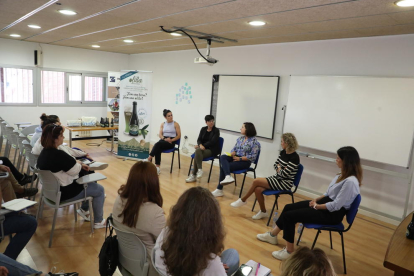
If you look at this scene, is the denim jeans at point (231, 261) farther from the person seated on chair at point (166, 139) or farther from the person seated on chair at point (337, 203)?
the person seated on chair at point (166, 139)

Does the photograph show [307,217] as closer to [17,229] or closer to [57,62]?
[17,229]

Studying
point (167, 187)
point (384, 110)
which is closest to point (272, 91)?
point (384, 110)

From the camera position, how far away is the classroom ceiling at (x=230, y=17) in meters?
2.87

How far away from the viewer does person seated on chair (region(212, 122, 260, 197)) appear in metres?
4.55

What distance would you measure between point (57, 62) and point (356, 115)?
24.7 ft

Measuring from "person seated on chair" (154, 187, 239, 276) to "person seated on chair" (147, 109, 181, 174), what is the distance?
4.21m

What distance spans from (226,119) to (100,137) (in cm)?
440

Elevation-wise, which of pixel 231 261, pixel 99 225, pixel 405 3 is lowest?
pixel 99 225

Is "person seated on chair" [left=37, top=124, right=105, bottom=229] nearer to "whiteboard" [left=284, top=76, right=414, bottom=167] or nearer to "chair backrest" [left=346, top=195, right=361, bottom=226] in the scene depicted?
"chair backrest" [left=346, top=195, right=361, bottom=226]

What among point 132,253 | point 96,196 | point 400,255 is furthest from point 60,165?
point 400,255

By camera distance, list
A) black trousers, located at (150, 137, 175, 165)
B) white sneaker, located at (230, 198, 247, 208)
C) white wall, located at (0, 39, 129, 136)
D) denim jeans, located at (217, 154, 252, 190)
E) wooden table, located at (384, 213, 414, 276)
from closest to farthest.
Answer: wooden table, located at (384, 213, 414, 276), white sneaker, located at (230, 198, 247, 208), denim jeans, located at (217, 154, 252, 190), black trousers, located at (150, 137, 175, 165), white wall, located at (0, 39, 129, 136)

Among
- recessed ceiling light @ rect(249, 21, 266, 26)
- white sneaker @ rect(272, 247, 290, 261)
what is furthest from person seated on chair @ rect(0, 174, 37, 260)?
recessed ceiling light @ rect(249, 21, 266, 26)

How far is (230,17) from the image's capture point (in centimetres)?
346

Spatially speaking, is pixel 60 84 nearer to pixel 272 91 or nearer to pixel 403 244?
pixel 272 91
